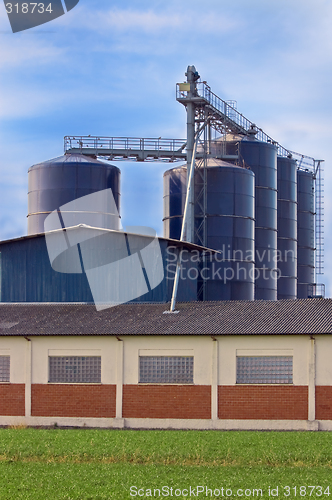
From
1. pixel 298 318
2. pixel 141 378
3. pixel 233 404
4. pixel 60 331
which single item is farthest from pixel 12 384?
pixel 298 318

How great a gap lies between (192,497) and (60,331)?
56.5ft

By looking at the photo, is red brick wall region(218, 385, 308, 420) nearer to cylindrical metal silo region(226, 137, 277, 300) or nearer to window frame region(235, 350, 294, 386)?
window frame region(235, 350, 294, 386)

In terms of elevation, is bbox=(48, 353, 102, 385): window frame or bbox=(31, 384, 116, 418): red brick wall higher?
bbox=(48, 353, 102, 385): window frame

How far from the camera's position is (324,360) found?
31594 millimetres

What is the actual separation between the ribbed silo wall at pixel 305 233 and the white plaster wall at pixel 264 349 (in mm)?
31683

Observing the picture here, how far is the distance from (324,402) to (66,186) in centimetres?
2391

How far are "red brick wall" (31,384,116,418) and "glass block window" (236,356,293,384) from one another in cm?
534

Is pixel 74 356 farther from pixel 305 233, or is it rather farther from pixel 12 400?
pixel 305 233

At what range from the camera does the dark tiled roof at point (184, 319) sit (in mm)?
32688

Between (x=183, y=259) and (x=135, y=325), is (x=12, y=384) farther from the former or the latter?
(x=183, y=259)

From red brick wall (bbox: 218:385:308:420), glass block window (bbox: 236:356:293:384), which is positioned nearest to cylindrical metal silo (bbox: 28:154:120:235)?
glass block window (bbox: 236:356:293:384)

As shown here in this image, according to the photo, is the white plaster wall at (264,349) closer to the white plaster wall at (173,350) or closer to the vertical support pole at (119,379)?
the white plaster wall at (173,350)

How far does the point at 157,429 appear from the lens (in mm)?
32219

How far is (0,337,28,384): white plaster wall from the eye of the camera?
34.4m
